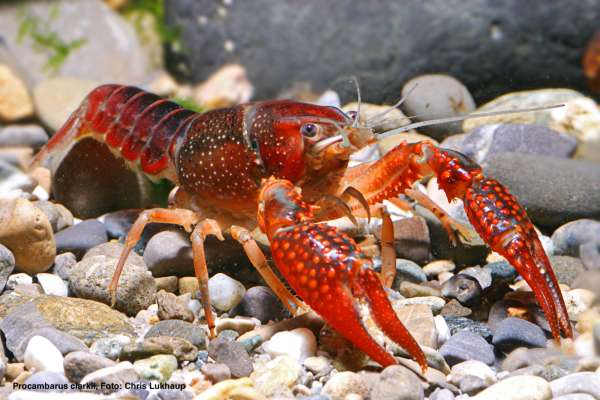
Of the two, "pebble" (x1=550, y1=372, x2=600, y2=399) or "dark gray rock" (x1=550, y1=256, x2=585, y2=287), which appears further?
"dark gray rock" (x1=550, y1=256, x2=585, y2=287)

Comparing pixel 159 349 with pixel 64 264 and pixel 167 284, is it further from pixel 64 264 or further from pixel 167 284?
pixel 64 264

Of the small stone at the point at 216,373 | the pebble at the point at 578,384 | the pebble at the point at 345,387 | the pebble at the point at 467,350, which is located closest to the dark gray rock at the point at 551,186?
the pebble at the point at 467,350

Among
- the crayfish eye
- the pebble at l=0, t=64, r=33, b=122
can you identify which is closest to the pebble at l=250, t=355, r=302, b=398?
the crayfish eye

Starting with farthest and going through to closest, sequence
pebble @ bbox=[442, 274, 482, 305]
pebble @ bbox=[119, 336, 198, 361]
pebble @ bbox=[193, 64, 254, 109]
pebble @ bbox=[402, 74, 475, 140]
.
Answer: pebble @ bbox=[193, 64, 254, 109]
pebble @ bbox=[402, 74, 475, 140]
pebble @ bbox=[442, 274, 482, 305]
pebble @ bbox=[119, 336, 198, 361]

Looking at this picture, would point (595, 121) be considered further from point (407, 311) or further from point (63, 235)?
point (63, 235)

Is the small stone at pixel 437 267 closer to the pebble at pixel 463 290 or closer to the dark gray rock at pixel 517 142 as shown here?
the pebble at pixel 463 290

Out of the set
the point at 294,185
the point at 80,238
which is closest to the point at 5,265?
the point at 80,238

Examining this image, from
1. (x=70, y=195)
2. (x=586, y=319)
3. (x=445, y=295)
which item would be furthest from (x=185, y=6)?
(x=586, y=319)

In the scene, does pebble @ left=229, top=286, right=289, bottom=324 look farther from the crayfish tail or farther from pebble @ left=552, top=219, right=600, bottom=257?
pebble @ left=552, top=219, right=600, bottom=257
